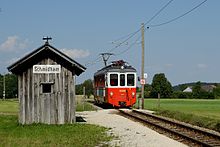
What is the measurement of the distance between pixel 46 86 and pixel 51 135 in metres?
5.11

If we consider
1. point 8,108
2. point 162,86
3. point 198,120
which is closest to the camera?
point 198,120

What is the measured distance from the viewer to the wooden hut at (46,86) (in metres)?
21.0

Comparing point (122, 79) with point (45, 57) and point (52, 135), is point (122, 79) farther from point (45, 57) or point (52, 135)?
point (52, 135)

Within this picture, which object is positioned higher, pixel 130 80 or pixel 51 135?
pixel 130 80

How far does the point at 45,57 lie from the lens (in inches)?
843

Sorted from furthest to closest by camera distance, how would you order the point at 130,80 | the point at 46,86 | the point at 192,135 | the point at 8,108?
1. the point at 8,108
2. the point at 130,80
3. the point at 46,86
4. the point at 192,135

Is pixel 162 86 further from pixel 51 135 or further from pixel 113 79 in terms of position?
pixel 51 135

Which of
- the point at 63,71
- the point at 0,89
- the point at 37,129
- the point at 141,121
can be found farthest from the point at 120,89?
the point at 0,89

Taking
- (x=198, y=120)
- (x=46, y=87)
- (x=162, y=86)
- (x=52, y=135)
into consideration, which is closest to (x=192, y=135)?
(x=52, y=135)

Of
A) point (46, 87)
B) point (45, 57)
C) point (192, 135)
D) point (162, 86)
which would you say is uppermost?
point (45, 57)

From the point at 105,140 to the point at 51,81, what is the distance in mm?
6516

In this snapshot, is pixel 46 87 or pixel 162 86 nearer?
pixel 46 87

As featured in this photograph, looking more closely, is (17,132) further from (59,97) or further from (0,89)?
(0,89)

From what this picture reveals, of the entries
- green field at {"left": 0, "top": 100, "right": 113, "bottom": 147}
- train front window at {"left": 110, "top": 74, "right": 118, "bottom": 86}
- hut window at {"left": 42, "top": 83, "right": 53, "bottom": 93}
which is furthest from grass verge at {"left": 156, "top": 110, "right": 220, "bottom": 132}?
hut window at {"left": 42, "top": 83, "right": 53, "bottom": 93}
